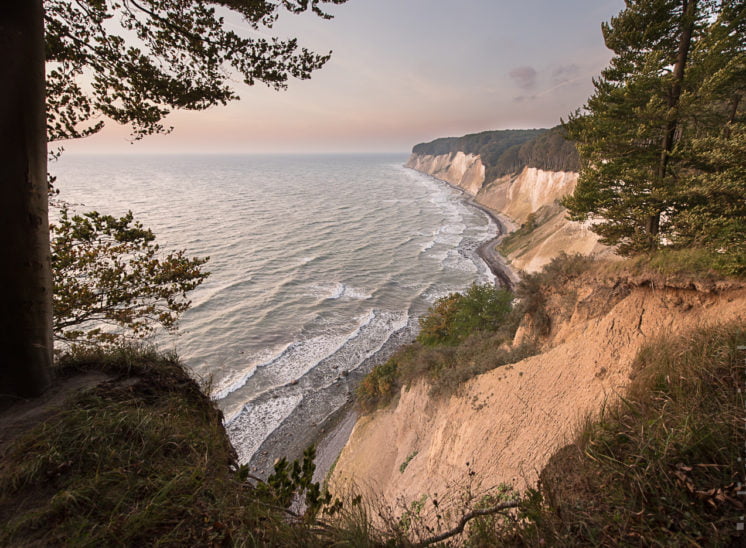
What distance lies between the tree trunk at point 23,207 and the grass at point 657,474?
5543mm

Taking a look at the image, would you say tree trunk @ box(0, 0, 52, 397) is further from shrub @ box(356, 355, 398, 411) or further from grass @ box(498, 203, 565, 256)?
grass @ box(498, 203, 565, 256)

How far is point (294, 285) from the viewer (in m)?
36.2

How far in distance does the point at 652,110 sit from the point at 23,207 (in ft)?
49.7

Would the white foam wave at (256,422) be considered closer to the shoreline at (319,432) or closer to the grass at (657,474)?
the shoreline at (319,432)

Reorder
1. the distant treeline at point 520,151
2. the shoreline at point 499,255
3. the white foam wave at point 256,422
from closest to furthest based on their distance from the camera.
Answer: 1. the white foam wave at point 256,422
2. the shoreline at point 499,255
3. the distant treeline at point 520,151

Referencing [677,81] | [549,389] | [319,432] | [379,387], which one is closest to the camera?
[549,389]

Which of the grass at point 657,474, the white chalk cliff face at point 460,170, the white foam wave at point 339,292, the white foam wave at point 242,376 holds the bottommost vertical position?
the white foam wave at point 242,376

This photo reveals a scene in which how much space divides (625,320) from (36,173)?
12848mm

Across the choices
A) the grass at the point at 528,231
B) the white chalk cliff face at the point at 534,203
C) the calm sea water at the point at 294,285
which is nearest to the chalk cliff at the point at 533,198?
the white chalk cliff face at the point at 534,203

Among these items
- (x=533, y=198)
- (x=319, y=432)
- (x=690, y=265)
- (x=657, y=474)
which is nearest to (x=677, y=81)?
(x=690, y=265)

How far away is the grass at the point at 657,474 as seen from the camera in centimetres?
231

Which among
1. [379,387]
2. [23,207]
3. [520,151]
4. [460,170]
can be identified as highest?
[520,151]

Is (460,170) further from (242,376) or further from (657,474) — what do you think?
(657,474)

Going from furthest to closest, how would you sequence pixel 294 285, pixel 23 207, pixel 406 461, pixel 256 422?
pixel 294 285, pixel 256 422, pixel 406 461, pixel 23 207
